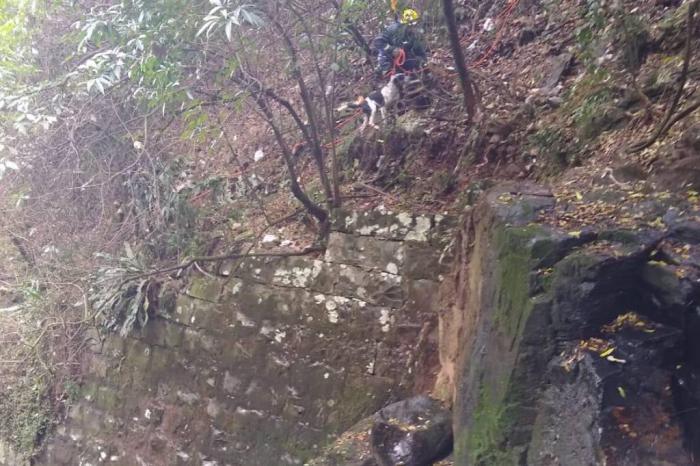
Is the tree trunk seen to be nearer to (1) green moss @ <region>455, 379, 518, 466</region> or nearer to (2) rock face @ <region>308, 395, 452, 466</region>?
(2) rock face @ <region>308, 395, 452, 466</region>

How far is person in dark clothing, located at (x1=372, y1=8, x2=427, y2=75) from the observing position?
5.38m

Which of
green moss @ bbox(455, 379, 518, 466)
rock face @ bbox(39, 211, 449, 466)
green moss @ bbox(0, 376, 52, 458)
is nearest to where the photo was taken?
green moss @ bbox(455, 379, 518, 466)

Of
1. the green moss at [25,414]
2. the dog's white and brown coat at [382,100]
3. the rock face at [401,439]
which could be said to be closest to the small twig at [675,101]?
the rock face at [401,439]

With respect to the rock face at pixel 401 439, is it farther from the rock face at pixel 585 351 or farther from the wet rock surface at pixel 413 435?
the rock face at pixel 585 351

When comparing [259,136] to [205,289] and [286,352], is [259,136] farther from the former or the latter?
[286,352]

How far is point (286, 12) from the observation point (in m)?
4.74

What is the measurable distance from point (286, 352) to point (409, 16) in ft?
9.76

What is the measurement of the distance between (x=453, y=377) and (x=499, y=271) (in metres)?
0.96

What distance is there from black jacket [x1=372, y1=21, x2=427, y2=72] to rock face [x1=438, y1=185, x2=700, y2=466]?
9.44 feet

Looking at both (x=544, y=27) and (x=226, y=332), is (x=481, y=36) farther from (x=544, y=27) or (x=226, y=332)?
Result: (x=226, y=332)

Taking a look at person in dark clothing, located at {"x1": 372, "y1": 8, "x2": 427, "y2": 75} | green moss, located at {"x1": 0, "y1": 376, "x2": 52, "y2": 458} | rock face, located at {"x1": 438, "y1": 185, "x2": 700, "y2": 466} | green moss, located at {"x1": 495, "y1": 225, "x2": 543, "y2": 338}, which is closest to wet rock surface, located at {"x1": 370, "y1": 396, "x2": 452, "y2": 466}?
rock face, located at {"x1": 438, "y1": 185, "x2": 700, "y2": 466}

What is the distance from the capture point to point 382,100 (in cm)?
530

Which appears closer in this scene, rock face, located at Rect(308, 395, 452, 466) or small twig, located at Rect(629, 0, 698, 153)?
small twig, located at Rect(629, 0, 698, 153)

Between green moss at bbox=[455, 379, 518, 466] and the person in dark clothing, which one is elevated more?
the person in dark clothing
